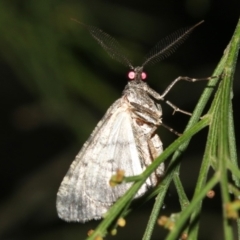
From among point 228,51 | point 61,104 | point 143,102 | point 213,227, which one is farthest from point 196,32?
point 228,51

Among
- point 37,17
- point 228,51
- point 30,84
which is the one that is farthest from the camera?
point 30,84

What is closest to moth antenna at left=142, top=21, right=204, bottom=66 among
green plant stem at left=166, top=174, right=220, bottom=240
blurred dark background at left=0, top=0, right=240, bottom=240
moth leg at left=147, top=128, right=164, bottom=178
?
moth leg at left=147, top=128, right=164, bottom=178

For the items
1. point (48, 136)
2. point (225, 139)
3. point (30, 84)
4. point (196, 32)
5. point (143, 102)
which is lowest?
point (225, 139)

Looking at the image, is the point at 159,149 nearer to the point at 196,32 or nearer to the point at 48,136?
the point at 196,32

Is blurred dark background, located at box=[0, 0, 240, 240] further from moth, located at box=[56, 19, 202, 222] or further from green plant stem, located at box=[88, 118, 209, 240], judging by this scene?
green plant stem, located at box=[88, 118, 209, 240]

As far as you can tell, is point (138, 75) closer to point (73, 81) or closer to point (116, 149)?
point (116, 149)

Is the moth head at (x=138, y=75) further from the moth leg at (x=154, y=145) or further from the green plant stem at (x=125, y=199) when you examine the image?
the green plant stem at (x=125, y=199)

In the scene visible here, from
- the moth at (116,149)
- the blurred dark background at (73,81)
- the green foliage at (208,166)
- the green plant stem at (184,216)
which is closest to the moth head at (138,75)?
the moth at (116,149)
